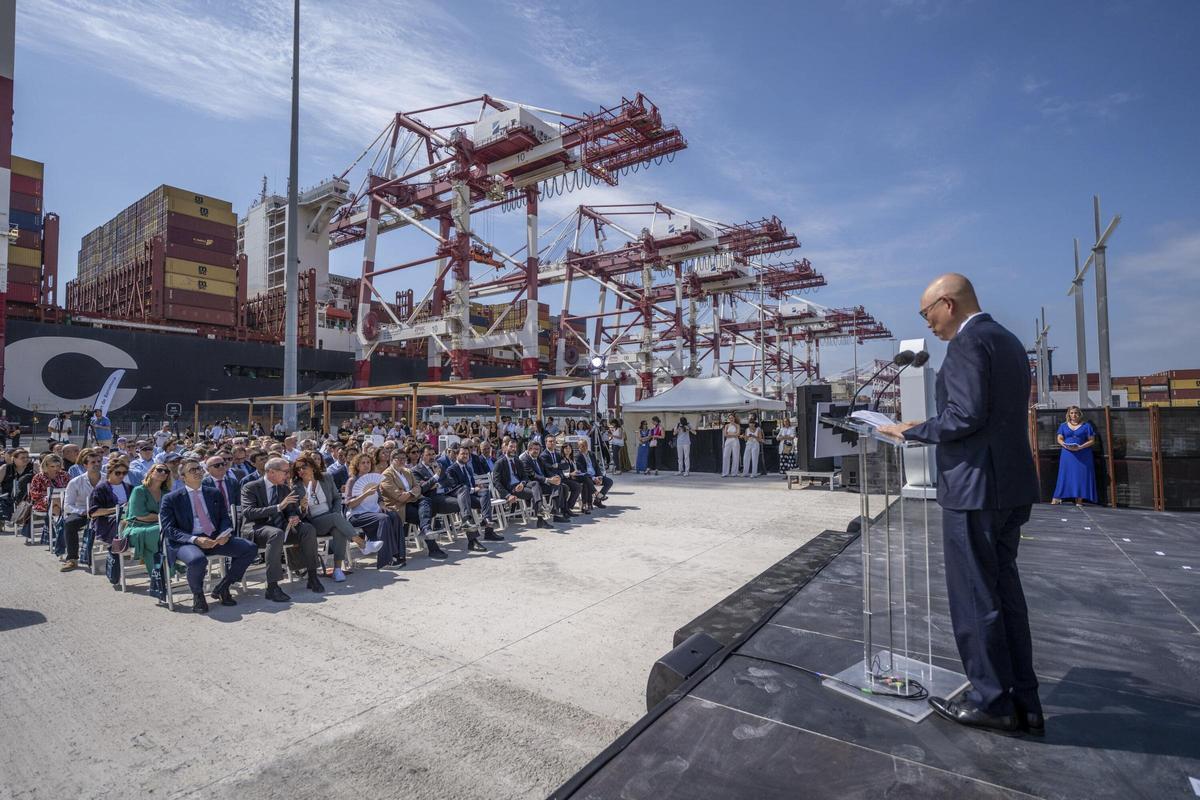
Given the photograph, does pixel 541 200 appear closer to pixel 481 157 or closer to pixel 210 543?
pixel 481 157

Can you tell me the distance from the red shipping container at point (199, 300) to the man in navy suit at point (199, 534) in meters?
37.8

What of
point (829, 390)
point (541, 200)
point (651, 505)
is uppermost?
point (541, 200)

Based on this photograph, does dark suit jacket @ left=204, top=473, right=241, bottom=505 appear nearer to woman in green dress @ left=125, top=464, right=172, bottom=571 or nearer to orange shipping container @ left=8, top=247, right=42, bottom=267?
woman in green dress @ left=125, top=464, right=172, bottom=571

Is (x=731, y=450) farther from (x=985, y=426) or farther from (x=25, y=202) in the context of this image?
(x=25, y=202)

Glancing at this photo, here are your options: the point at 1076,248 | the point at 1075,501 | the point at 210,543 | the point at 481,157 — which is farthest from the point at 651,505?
the point at 481,157

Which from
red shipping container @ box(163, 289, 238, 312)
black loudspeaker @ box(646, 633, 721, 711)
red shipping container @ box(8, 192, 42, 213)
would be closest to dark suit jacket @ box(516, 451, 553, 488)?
black loudspeaker @ box(646, 633, 721, 711)

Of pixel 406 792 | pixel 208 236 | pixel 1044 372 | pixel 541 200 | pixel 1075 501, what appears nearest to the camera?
pixel 406 792

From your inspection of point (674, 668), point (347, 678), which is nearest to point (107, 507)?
point (347, 678)

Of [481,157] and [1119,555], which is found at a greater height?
[481,157]

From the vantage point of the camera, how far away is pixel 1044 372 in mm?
20609

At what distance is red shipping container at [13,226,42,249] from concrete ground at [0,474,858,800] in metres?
34.0

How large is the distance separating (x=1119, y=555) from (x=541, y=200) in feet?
90.5

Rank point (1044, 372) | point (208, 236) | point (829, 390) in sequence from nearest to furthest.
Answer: point (829, 390) → point (1044, 372) → point (208, 236)

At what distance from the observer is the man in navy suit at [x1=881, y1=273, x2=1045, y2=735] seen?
204 centimetres
